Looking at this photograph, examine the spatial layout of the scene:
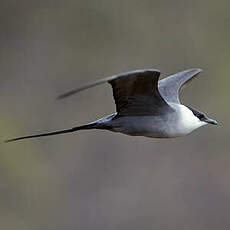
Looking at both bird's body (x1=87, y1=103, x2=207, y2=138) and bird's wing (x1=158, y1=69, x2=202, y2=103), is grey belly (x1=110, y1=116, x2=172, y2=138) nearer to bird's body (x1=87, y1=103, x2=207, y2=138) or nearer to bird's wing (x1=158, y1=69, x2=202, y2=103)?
bird's body (x1=87, y1=103, x2=207, y2=138)

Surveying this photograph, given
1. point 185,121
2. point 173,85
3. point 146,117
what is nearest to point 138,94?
point 146,117

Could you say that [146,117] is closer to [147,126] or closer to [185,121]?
[147,126]

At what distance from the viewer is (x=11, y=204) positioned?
595cm

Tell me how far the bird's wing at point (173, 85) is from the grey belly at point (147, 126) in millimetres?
320

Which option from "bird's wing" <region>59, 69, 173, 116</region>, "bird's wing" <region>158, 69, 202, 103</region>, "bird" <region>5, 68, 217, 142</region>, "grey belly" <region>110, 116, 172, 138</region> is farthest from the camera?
"bird's wing" <region>158, 69, 202, 103</region>

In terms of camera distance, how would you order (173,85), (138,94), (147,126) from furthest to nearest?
(173,85) < (147,126) < (138,94)

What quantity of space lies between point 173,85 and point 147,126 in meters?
0.51

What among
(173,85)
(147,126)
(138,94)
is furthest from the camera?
(173,85)

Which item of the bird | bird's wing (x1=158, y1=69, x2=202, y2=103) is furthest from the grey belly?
bird's wing (x1=158, y1=69, x2=202, y2=103)

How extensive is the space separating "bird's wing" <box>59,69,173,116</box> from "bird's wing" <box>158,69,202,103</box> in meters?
0.33

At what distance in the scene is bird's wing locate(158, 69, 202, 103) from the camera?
10.5ft

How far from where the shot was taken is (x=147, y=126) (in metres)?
2.85

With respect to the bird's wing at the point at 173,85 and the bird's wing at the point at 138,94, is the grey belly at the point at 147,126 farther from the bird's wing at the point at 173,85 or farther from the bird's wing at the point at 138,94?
the bird's wing at the point at 173,85

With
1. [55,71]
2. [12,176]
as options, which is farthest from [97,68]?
[12,176]
